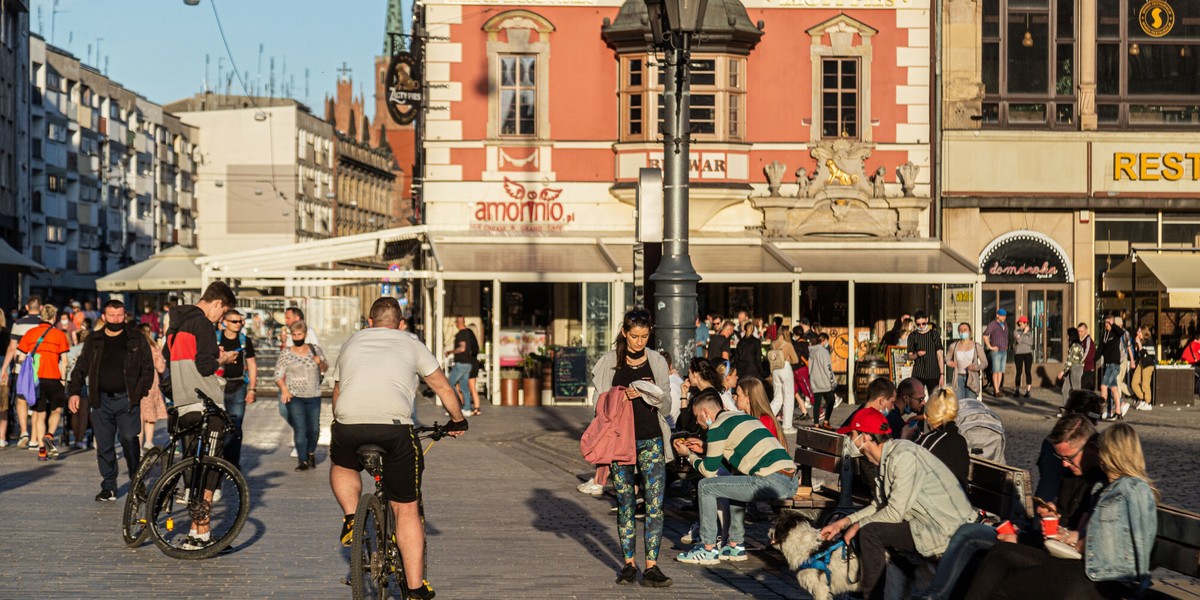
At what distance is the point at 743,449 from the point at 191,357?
4.43 meters

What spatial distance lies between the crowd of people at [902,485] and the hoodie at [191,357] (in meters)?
3.08

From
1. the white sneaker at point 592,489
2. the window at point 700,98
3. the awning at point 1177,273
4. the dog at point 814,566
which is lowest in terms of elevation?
the white sneaker at point 592,489

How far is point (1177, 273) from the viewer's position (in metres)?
32.1

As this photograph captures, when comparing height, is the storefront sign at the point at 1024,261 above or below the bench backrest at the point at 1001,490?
above

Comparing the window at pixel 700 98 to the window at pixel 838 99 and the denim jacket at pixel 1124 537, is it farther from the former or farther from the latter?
the denim jacket at pixel 1124 537

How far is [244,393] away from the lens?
15883mm

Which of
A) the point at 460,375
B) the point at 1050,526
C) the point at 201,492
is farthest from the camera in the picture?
the point at 460,375

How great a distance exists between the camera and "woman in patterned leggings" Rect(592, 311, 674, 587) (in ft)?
34.7

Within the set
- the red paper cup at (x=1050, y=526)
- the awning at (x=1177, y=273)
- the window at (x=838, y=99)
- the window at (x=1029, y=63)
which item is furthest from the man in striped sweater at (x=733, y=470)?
the window at (x=1029, y=63)

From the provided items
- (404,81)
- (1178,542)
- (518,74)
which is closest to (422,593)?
(1178,542)

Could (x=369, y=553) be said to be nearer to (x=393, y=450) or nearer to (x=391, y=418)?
(x=393, y=450)

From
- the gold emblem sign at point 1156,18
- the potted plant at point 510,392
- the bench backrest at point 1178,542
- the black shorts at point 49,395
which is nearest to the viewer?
the bench backrest at point 1178,542

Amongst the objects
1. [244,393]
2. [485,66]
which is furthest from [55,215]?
[244,393]

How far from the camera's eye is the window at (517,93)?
103 ft
